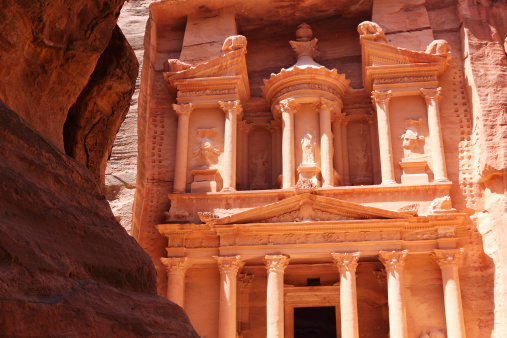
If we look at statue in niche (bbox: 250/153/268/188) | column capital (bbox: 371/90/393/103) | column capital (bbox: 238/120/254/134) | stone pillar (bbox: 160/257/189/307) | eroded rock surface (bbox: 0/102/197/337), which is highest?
column capital (bbox: 371/90/393/103)

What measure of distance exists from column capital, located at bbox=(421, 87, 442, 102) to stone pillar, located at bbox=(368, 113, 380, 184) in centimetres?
147

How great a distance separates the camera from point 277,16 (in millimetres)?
17875

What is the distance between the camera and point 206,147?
1566 cm

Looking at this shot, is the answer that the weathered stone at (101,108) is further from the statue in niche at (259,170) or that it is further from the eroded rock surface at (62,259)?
the statue in niche at (259,170)

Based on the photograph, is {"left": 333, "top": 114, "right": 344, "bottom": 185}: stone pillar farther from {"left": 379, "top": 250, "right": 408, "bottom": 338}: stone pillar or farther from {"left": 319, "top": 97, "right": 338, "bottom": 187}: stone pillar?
{"left": 379, "top": 250, "right": 408, "bottom": 338}: stone pillar

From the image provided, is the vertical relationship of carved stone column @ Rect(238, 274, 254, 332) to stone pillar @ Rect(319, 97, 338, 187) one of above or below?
below

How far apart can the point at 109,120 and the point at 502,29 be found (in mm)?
14013

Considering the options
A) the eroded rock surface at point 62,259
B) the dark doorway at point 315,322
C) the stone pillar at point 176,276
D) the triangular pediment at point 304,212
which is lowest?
the eroded rock surface at point 62,259

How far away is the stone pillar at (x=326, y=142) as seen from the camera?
1492 cm

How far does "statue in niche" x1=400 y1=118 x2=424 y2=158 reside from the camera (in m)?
15.1

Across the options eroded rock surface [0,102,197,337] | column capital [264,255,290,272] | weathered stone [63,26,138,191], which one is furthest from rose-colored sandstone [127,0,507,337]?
eroded rock surface [0,102,197,337]

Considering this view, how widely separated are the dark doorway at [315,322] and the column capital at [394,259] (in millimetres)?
2302

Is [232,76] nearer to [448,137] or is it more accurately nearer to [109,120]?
[448,137]

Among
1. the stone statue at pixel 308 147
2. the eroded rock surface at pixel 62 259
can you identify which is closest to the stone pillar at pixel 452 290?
the stone statue at pixel 308 147
